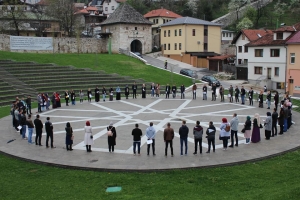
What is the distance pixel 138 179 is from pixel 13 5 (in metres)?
55.8

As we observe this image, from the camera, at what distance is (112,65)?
51094 mm

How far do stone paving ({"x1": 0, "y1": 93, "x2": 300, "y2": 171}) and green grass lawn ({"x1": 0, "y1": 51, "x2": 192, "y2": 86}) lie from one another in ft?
50.1

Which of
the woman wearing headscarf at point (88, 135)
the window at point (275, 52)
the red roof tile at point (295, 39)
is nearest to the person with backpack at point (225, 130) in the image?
the woman wearing headscarf at point (88, 135)

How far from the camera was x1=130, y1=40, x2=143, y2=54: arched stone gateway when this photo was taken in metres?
72.1

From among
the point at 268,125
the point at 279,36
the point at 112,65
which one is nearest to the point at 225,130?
the point at 268,125

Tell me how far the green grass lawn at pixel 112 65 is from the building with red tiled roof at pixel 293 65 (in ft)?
40.3

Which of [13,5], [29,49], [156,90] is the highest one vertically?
[13,5]

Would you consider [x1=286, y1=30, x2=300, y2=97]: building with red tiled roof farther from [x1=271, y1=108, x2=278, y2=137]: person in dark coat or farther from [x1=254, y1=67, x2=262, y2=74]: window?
[x1=271, y1=108, x2=278, y2=137]: person in dark coat

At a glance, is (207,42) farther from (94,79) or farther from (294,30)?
(94,79)

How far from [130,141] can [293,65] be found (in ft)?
98.5

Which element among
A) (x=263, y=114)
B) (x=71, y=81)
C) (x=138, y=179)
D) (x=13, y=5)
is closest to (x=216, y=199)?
(x=138, y=179)

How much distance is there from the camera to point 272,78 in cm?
4553

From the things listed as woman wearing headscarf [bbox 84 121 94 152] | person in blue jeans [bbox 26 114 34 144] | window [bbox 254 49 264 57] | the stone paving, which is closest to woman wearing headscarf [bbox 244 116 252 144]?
the stone paving

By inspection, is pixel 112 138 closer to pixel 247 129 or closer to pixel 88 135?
pixel 88 135
